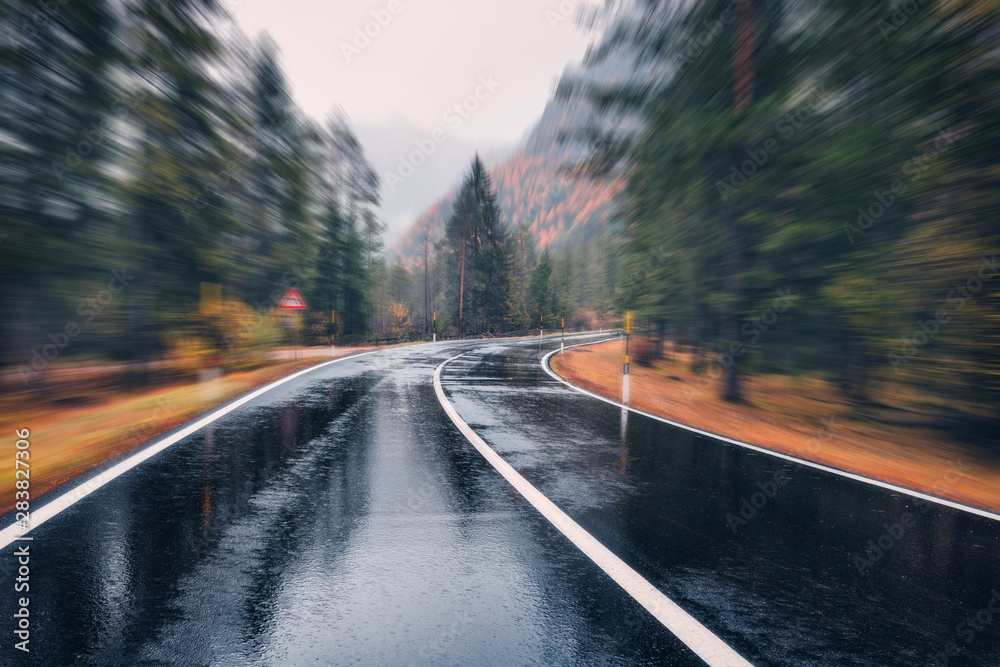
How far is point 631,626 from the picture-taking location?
8.47 ft

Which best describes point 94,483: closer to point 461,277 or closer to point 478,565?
point 478,565

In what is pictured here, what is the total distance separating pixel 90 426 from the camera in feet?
26.8

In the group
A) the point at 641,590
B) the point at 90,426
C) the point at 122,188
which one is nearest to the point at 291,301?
the point at 122,188

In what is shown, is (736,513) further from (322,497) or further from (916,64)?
(916,64)

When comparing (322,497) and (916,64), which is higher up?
(916,64)

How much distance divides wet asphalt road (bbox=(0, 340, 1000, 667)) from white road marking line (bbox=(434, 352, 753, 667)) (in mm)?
84

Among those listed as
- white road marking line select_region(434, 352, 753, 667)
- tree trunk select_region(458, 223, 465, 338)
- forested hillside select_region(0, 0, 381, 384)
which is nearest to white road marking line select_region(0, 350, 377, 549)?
white road marking line select_region(434, 352, 753, 667)

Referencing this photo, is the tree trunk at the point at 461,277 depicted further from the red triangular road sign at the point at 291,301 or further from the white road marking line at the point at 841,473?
the white road marking line at the point at 841,473

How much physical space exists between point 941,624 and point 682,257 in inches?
509

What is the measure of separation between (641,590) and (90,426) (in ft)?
31.3

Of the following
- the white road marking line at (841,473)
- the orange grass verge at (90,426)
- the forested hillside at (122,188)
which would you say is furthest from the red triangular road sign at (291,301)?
the white road marking line at (841,473)

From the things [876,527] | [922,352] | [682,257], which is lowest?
[876,527]

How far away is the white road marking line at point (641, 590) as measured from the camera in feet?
7.80

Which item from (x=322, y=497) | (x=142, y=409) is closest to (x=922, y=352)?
(x=322, y=497)
